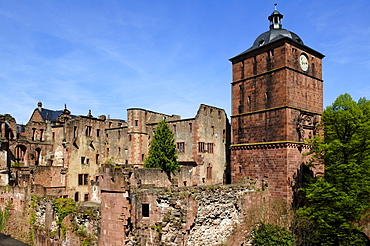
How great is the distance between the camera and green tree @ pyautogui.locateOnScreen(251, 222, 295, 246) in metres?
21.6

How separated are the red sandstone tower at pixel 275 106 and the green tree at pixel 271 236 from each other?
Result: 2.74m

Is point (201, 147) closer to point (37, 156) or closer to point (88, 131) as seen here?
point (88, 131)

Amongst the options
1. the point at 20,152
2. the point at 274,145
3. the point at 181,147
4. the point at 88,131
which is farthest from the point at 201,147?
the point at 20,152

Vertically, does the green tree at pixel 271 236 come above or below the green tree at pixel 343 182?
below

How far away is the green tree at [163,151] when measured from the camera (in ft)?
121

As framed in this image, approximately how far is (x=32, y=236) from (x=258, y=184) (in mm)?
19367

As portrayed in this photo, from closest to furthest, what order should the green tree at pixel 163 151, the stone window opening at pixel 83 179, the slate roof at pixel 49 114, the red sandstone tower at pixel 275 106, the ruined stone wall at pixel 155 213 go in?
the ruined stone wall at pixel 155 213 → the red sandstone tower at pixel 275 106 → the green tree at pixel 163 151 → the stone window opening at pixel 83 179 → the slate roof at pixel 49 114

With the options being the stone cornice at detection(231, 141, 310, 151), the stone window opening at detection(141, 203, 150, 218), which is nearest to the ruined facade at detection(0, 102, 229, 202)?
the stone cornice at detection(231, 141, 310, 151)

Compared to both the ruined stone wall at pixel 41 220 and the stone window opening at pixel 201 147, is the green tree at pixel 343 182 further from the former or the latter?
the stone window opening at pixel 201 147

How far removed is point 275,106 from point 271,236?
10.2m

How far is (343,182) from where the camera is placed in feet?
70.8

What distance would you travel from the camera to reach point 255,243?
2253 cm

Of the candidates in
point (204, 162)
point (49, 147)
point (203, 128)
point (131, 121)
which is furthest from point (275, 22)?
point (49, 147)

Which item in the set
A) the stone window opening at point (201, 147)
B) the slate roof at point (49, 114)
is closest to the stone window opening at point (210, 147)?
the stone window opening at point (201, 147)
